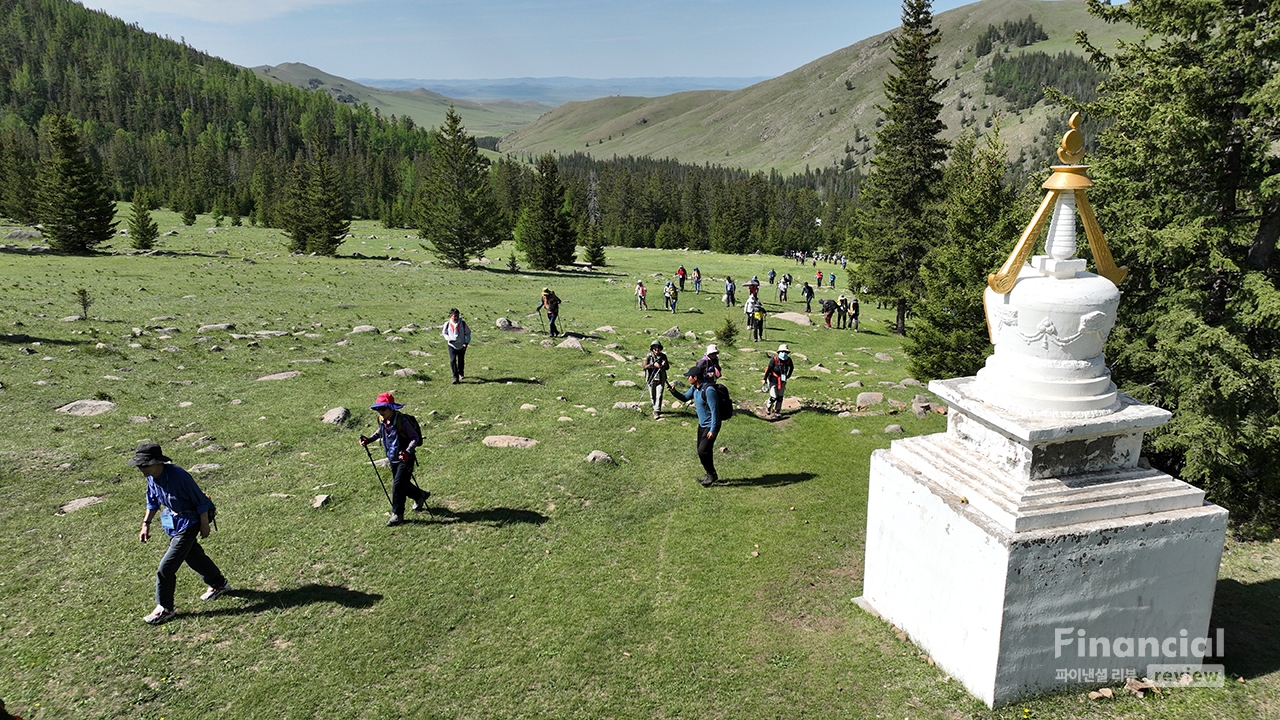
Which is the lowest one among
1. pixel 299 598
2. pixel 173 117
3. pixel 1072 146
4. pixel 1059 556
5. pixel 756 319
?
pixel 299 598

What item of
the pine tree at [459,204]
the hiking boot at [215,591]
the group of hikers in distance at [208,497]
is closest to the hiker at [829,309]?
the group of hikers in distance at [208,497]

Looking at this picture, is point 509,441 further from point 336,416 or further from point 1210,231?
point 1210,231

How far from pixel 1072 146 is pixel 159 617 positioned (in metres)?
12.0

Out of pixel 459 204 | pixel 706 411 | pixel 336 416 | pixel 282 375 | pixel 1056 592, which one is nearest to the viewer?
pixel 1056 592

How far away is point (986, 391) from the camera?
7.70 metres

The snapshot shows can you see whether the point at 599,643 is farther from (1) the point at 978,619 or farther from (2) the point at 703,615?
(1) the point at 978,619

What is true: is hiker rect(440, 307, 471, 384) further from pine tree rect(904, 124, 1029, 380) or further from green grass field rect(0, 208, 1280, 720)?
pine tree rect(904, 124, 1029, 380)

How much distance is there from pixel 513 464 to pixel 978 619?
8.77 meters

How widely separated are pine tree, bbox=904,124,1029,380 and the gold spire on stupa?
1148cm

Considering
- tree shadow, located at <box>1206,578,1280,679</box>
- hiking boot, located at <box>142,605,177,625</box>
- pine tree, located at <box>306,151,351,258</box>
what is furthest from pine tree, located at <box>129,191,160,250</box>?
tree shadow, located at <box>1206,578,1280,679</box>

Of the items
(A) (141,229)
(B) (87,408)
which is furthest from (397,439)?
(A) (141,229)

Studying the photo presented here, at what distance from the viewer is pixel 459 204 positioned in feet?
151

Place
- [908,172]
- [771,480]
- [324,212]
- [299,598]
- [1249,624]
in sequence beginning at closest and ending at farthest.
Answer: [1249,624] → [299,598] → [771,480] → [908,172] → [324,212]

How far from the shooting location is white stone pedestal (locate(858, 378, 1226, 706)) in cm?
667
